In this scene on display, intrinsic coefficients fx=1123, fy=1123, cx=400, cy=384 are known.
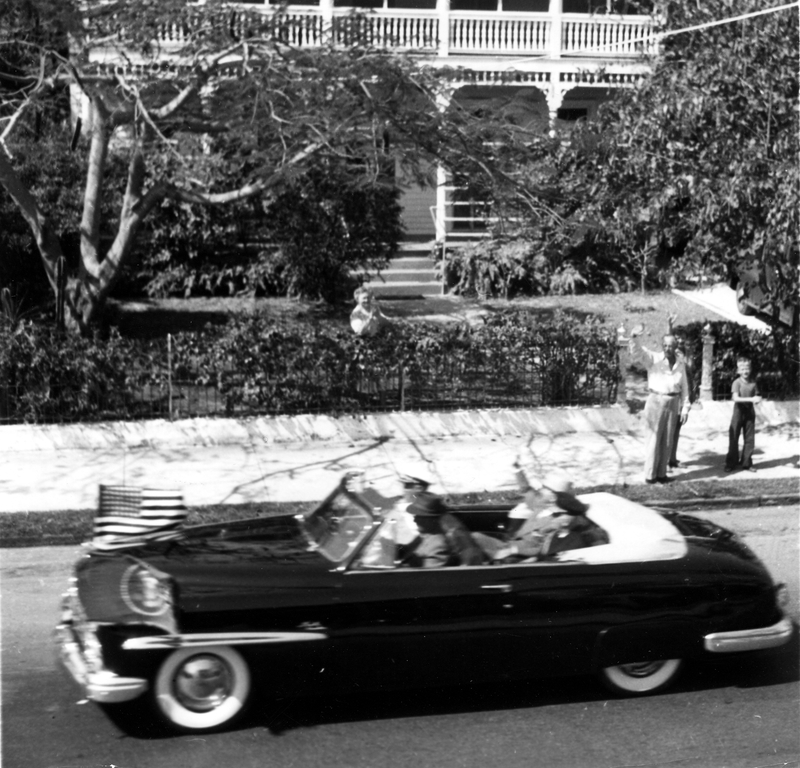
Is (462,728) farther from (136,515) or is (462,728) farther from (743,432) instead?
(743,432)

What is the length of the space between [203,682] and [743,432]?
769cm

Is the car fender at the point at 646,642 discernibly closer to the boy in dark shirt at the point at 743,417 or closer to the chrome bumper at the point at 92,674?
the chrome bumper at the point at 92,674

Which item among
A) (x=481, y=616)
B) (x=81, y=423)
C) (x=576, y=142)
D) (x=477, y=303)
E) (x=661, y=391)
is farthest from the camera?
(x=477, y=303)

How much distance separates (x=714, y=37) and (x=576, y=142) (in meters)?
2.08

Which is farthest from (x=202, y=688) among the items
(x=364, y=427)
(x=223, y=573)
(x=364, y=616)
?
(x=364, y=427)

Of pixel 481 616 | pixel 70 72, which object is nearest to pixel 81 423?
pixel 70 72

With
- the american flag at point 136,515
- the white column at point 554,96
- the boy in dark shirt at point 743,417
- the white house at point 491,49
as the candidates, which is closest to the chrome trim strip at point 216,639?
the american flag at point 136,515

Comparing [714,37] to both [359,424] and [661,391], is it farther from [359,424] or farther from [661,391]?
[359,424]

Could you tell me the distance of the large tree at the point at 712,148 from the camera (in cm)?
1173

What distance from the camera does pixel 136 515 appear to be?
7.46 m

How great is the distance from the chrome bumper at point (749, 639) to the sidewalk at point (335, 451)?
4649 mm

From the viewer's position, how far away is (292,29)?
14883 millimetres

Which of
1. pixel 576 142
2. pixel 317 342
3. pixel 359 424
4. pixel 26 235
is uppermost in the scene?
pixel 576 142

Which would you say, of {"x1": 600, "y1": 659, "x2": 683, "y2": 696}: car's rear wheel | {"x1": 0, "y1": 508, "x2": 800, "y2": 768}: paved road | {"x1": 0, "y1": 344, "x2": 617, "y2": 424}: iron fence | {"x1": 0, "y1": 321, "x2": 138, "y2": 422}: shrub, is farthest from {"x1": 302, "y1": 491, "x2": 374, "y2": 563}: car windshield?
{"x1": 0, "y1": 321, "x2": 138, "y2": 422}: shrub
